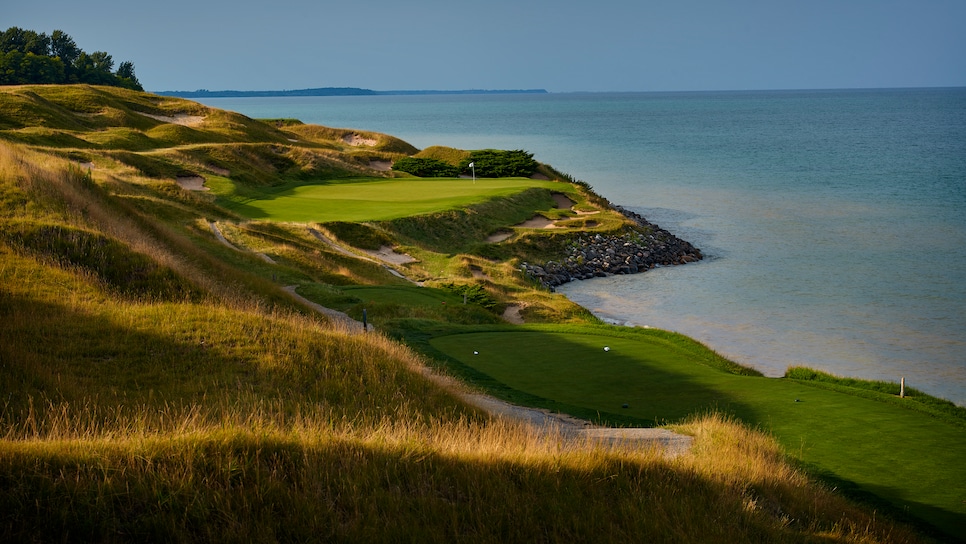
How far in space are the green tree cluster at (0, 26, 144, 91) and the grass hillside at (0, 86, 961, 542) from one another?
250 feet

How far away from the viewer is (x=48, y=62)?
89500 mm

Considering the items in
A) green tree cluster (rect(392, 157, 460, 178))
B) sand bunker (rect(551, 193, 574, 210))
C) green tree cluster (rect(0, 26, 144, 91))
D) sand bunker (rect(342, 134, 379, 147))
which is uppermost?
green tree cluster (rect(0, 26, 144, 91))

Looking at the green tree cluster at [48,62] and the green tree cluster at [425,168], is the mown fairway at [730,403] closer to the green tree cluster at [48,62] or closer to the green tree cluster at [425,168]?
the green tree cluster at [425,168]

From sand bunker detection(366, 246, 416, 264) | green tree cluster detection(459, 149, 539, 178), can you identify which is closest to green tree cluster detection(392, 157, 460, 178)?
green tree cluster detection(459, 149, 539, 178)

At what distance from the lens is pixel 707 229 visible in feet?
171

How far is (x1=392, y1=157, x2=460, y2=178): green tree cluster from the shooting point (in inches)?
2470

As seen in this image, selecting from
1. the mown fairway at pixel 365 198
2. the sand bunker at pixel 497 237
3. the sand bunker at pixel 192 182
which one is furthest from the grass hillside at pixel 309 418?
the sand bunker at pixel 192 182

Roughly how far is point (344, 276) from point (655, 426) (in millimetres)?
18524

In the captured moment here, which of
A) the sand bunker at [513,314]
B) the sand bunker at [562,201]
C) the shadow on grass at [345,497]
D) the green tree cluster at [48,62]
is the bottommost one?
the sand bunker at [513,314]

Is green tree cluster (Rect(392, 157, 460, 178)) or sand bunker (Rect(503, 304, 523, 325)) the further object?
green tree cluster (Rect(392, 157, 460, 178))

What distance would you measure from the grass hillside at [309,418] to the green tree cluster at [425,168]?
3693 cm

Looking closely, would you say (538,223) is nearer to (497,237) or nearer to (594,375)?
(497,237)

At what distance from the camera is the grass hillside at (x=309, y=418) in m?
6.19

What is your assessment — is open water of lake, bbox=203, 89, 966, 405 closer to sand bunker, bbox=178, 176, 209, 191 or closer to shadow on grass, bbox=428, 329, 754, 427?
shadow on grass, bbox=428, 329, 754, 427
